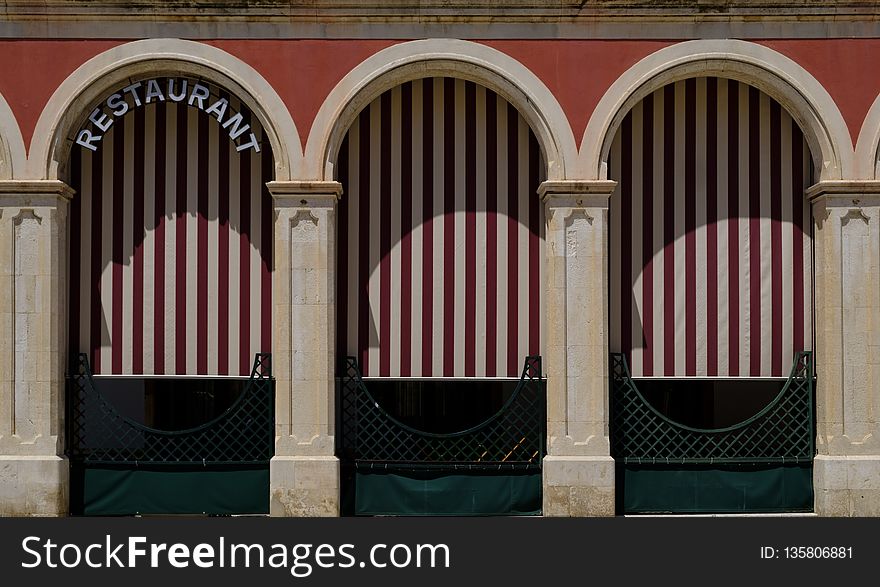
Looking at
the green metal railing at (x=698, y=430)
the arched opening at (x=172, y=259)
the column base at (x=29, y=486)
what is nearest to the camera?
the column base at (x=29, y=486)

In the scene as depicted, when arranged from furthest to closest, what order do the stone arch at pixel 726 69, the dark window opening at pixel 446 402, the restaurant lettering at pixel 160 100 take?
the dark window opening at pixel 446 402 < the restaurant lettering at pixel 160 100 < the stone arch at pixel 726 69

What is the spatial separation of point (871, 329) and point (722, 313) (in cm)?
211

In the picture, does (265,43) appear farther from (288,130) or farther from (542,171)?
(542,171)

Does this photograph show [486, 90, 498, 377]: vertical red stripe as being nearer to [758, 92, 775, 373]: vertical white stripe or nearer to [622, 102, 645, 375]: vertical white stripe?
[622, 102, 645, 375]: vertical white stripe

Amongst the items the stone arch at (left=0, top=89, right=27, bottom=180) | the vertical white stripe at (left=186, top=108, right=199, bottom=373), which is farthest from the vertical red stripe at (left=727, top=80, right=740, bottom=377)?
the stone arch at (left=0, top=89, right=27, bottom=180)

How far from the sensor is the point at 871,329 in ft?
46.1

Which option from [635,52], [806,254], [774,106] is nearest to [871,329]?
[806,254]

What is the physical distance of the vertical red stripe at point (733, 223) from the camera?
1473 cm

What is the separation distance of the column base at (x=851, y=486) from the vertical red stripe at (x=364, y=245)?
7026 mm

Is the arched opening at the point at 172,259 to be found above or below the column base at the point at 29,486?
above

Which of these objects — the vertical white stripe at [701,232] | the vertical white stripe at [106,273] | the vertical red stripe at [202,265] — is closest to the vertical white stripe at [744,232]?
the vertical white stripe at [701,232]

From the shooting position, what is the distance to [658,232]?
1475 centimetres

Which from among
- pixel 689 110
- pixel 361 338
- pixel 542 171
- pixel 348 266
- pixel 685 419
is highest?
pixel 689 110

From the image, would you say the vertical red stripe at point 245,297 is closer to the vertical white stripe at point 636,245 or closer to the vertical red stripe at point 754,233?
the vertical white stripe at point 636,245
